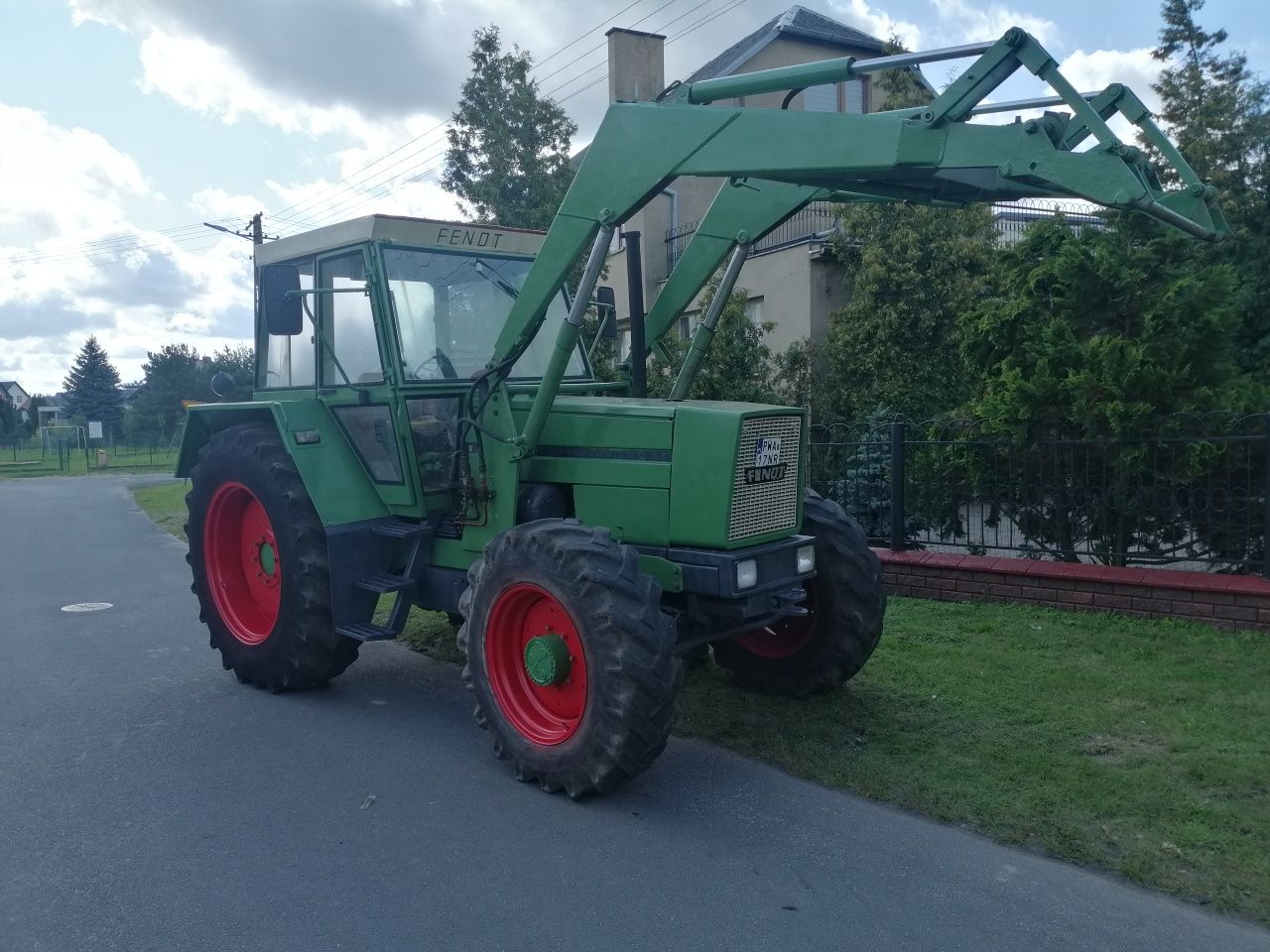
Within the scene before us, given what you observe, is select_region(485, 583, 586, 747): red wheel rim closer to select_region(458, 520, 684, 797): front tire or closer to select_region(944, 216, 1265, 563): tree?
select_region(458, 520, 684, 797): front tire

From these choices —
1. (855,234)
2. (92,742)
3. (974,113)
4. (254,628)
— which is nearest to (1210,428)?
(974,113)

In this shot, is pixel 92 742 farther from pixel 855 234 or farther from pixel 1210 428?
pixel 855 234

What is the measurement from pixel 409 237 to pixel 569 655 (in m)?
2.72

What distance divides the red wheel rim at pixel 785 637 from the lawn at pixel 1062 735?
10.8 inches

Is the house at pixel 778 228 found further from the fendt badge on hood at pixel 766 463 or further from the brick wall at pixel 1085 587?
the fendt badge on hood at pixel 766 463

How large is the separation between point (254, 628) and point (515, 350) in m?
2.94

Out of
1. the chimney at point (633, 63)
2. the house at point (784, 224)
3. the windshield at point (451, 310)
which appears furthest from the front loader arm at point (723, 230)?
the chimney at point (633, 63)

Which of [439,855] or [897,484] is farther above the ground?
[897,484]

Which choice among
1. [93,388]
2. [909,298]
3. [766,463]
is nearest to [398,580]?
[766,463]

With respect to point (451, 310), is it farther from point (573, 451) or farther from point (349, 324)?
point (573, 451)

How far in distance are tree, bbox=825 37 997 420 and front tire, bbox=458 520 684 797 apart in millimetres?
10100

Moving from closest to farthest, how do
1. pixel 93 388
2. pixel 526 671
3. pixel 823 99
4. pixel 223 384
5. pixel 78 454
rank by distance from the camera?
pixel 526 671
pixel 223 384
pixel 823 99
pixel 78 454
pixel 93 388

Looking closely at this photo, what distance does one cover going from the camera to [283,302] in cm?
622

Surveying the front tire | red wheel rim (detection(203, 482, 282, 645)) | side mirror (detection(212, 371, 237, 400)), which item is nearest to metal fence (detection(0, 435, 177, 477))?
side mirror (detection(212, 371, 237, 400))
